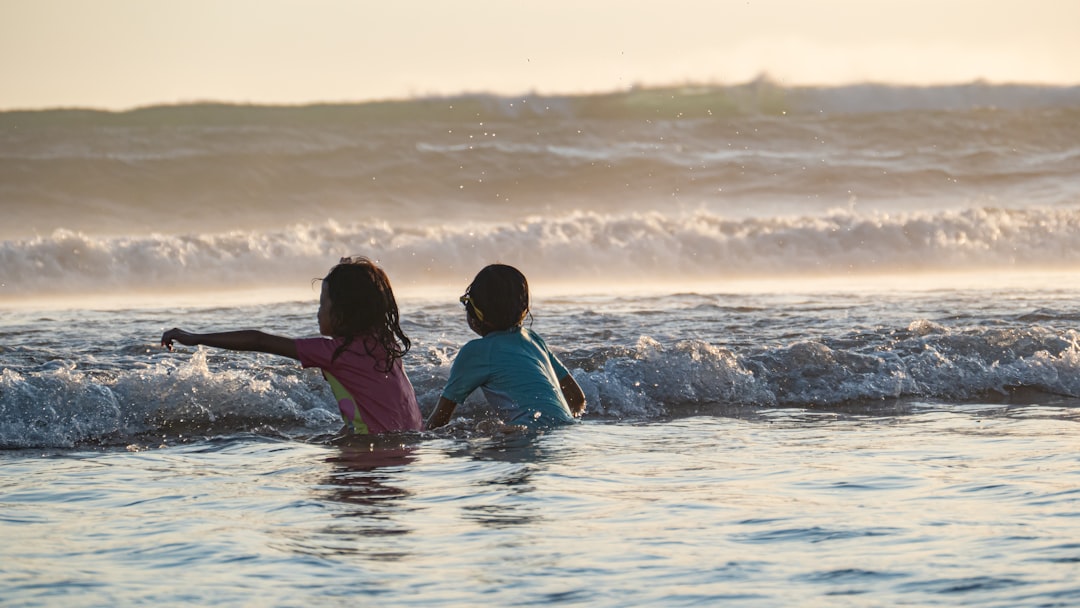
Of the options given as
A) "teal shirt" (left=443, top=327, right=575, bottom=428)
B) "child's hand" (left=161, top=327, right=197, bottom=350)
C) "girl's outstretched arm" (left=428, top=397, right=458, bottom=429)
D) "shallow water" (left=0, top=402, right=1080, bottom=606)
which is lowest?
"shallow water" (left=0, top=402, right=1080, bottom=606)

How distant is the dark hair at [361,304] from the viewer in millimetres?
5555

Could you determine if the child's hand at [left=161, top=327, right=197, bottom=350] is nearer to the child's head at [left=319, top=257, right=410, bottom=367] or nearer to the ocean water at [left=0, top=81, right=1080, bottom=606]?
the ocean water at [left=0, top=81, right=1080, bottom=606]

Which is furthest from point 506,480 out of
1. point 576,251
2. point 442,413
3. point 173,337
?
point 576,251

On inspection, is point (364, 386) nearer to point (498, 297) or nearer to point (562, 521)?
point (498, 297)

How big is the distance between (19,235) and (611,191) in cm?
1135

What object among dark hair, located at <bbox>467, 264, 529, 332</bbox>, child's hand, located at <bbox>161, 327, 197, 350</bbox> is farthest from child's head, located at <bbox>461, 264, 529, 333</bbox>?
child's hand, located at <bbox>161, 327, 197, 350</bbox>

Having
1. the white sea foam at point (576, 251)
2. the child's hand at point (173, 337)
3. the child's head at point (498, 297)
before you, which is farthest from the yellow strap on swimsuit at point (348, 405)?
the white sea foam at point (576, 251)

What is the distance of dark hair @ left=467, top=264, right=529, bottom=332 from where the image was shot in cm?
575

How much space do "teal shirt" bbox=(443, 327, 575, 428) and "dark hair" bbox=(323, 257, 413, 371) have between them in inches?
13.1

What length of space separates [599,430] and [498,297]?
0.88 metres

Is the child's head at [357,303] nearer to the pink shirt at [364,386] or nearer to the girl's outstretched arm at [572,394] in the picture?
the pink shirt at [364,386]

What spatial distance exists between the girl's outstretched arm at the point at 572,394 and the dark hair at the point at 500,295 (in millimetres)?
591

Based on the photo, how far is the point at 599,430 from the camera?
620cm

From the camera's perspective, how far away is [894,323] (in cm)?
987
